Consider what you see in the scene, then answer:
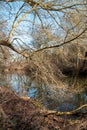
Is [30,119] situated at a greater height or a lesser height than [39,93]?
lesser

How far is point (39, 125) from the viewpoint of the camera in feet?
24.8

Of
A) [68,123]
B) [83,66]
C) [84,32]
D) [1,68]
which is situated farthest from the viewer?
[83,66]

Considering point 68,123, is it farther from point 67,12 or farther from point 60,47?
point 67,12

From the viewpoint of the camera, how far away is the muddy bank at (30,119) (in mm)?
7445

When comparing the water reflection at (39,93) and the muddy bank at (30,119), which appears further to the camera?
the water reflection at (39,93)

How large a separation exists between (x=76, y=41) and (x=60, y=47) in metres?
0.50

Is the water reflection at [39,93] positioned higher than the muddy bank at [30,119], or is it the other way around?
the water reflection at [39,93]

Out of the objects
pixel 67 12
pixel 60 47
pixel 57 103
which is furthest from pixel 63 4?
pixel 57 103

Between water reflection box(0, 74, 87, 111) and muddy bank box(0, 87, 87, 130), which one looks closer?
muddy bank box(0, 87, 87, 130)

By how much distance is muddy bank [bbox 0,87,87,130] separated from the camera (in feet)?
24.4

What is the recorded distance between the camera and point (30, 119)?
25.6ft

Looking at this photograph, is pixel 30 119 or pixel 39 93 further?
pixel 39 93

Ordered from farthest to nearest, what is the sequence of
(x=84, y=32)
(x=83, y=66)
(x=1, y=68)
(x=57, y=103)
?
(x=83, y=66) → (x=57, y=103) → (x=1, y=68) → (x=84, y=32)

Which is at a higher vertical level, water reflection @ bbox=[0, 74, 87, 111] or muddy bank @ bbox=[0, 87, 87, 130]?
water reflection @ bbox=[0, 74, 87, 111]
